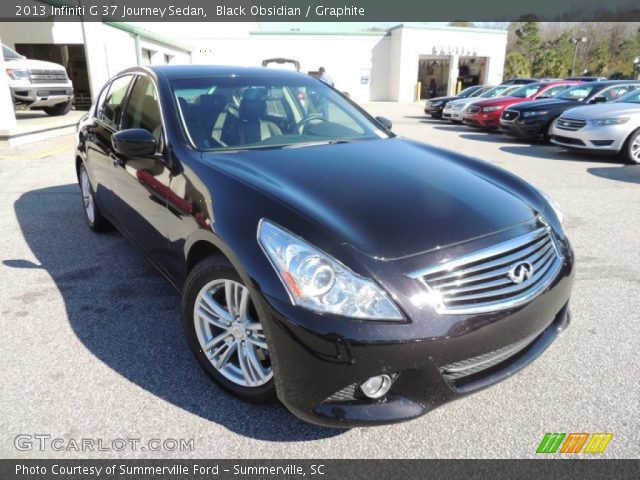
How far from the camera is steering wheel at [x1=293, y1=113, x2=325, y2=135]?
3352 millimetres

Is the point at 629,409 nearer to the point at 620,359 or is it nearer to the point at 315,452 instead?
the point at 620,359

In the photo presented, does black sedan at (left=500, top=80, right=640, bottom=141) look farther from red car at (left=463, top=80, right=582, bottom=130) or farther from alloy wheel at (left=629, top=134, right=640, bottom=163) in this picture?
alloy wheel at (left=629, top=134, right=640, bottom=163)

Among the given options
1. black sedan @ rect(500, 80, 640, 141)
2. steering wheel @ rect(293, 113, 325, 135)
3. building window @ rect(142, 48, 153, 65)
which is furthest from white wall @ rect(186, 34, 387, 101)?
steering wheel @ rect(293, 113, 325, 135)

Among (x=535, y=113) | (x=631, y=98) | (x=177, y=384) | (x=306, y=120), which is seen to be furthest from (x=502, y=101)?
(x=177, y=384)

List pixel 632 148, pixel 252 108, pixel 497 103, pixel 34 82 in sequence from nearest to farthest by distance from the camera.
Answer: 1. pixel 252 108
2. pixel 632 148
3. pixel 34 82
4. pixel 497 103

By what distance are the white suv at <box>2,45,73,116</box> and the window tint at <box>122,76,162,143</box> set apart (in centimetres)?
1183

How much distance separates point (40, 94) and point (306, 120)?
13085 mm

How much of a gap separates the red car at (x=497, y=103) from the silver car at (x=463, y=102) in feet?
3.48

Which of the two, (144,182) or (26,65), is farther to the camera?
(26,65)

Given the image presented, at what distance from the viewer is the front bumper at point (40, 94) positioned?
13078 mm

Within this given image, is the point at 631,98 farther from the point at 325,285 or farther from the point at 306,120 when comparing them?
the point at 325,285

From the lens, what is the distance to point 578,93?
39.3 ft

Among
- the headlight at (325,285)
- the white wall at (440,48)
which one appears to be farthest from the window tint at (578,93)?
the white wall at (440,48)

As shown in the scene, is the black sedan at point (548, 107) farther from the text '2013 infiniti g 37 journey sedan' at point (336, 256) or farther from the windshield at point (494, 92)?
the text '2013 infiniti g 37 journey sedan' at point (336, 256)
